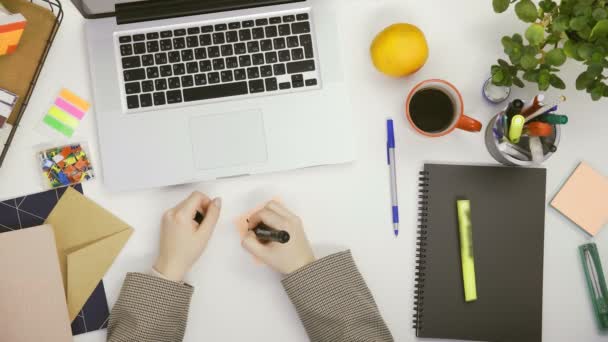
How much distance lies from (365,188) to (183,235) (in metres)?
0.36

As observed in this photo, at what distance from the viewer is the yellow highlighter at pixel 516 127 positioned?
2.50 ft

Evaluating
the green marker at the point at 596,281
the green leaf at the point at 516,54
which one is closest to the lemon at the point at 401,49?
the green leaf at the point at 516,54

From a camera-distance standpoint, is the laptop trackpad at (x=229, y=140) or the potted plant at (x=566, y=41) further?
the laptop trackpad at (x=229, y=140)

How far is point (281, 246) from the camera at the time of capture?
825 millimetres

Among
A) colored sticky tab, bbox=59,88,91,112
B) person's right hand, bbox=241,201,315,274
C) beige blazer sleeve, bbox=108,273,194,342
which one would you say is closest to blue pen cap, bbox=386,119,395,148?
person's right hand, bbox=241,201,315,274

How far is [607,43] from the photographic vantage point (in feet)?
2.27

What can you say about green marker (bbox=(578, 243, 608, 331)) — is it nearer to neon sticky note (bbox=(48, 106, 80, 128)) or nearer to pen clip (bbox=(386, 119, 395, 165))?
pen clip (bbox=(386, 119, 395, 165))

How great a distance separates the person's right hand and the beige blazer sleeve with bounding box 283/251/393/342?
2 cm

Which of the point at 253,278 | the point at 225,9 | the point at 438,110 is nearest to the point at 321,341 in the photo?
the point at 253,278

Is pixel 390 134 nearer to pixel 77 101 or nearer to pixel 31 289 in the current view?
pixel 77 101

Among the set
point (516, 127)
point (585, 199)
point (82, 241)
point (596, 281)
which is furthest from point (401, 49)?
point (82, 241)

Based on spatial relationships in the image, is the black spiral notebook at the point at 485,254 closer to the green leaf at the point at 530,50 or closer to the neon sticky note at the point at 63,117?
the green leaf at the point at 530,50

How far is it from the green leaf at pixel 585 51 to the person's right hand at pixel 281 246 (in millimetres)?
542

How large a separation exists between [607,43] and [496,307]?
1.65 ft
